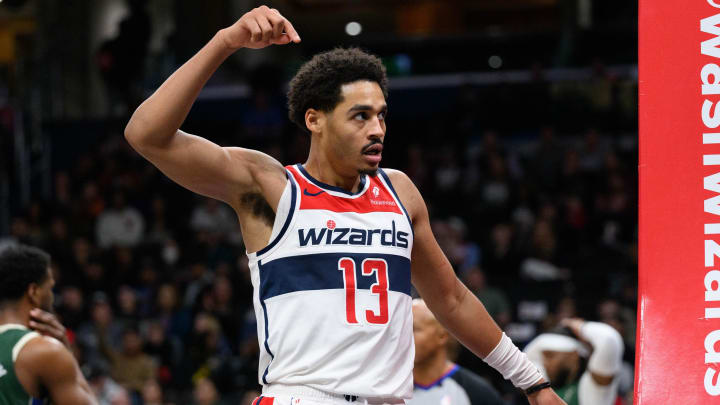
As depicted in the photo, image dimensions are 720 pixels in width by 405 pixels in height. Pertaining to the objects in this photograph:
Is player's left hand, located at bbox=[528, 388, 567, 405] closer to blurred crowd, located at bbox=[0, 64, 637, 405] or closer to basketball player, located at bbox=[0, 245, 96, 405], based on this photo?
basketball player, located at bbox=[0, 245, 96, 405]

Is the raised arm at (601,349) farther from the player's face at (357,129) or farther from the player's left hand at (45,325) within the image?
the player's left hand at (45,325)

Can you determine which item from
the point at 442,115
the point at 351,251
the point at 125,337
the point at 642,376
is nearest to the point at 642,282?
the point at 642,376

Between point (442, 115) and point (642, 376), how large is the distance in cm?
1344

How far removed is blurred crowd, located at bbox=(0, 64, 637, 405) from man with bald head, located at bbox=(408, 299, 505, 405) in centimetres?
432

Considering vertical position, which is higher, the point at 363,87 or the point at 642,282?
the point at 363,87

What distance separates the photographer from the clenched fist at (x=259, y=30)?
3.29 meters

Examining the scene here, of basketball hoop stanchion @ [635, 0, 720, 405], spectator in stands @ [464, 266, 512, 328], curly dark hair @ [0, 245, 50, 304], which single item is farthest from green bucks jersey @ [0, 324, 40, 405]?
spectator in stands @ [464, 266, 512, 328]

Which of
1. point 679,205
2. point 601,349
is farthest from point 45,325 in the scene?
point 679,205

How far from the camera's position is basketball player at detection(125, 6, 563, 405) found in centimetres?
337

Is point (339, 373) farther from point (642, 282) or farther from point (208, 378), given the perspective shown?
point (208, 378)

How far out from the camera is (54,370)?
4852 millimetres

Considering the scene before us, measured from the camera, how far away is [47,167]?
57.4 ft

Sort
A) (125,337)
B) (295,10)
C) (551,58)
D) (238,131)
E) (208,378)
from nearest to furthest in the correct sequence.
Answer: (208,378) → (125,337) → (238,131) → (551,58) → (295,10)

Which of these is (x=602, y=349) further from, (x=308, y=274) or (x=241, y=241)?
(x=241, y=241)
